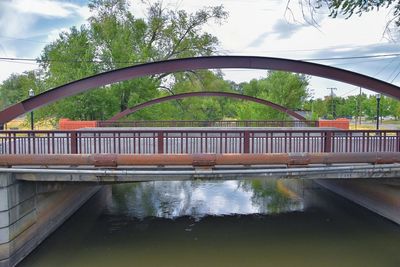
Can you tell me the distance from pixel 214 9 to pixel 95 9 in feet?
32.7

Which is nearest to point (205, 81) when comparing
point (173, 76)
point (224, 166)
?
point (173, 76)

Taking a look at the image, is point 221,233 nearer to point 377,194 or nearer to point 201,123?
point 377,194

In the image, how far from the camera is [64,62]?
25797 millimetres

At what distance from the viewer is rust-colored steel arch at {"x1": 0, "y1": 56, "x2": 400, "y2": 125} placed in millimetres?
10258

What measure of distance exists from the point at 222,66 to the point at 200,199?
6121 mm

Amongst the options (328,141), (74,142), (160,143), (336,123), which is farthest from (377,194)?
(336,123)

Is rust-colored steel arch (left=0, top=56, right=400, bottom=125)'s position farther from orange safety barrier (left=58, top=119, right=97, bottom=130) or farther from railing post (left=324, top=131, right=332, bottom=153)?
orange safety barrier (left=58, top=119, right=97, bottom=130)

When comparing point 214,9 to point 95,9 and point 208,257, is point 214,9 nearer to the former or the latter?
point 95,9

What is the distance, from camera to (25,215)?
8.50m

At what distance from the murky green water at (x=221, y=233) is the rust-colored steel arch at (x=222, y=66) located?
13.8ft

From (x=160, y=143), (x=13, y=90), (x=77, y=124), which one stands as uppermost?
(x=13, y=90)

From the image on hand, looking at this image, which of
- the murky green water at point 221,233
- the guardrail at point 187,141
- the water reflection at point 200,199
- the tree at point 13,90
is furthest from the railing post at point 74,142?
the tree at point 13,90

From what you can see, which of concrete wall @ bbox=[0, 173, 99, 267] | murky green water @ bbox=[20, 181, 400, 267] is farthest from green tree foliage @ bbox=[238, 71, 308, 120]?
concrete wall @ bbox=[0, 173, 99, 267]

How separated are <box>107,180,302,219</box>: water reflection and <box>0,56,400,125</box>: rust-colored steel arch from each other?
16.0 ft
